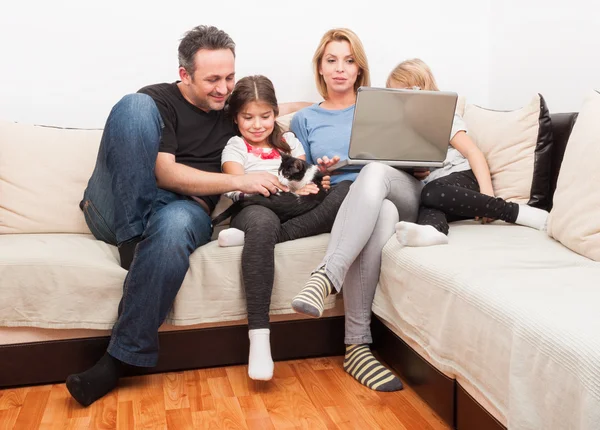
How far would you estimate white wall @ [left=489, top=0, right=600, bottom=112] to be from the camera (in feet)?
7.77

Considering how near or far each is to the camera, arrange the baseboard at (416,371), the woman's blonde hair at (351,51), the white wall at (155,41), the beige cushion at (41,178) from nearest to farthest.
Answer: the baseboard at (416,371), the beige cushion at (41,178), the woman's blonde hair at (351,51), the white wall at (155,41)

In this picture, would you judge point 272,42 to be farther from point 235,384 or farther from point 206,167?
point 235,384

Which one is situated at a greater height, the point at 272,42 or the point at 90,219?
the point at 272,42

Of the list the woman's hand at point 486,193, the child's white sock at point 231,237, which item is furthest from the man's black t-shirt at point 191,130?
the woman's hand at point 486,193

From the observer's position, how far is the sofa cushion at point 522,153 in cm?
217

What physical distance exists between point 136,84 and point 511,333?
197 cm

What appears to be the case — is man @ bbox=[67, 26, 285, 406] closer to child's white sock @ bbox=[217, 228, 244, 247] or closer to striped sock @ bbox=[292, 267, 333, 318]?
child's white sock @ bbox=[217, 228, 244, 247]

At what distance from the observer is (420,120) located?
1953mm

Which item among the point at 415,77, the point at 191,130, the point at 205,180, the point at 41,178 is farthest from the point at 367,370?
the point at 41,178

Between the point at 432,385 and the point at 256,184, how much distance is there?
0.82m

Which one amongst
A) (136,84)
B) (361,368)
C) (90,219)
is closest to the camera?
(361,368)

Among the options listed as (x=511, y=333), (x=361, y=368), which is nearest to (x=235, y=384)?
(x=361, y=368)

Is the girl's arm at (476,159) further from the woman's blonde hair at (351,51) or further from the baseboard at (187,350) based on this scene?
the baseboard at (187,350)

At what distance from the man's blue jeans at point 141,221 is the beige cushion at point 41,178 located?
23 cm
